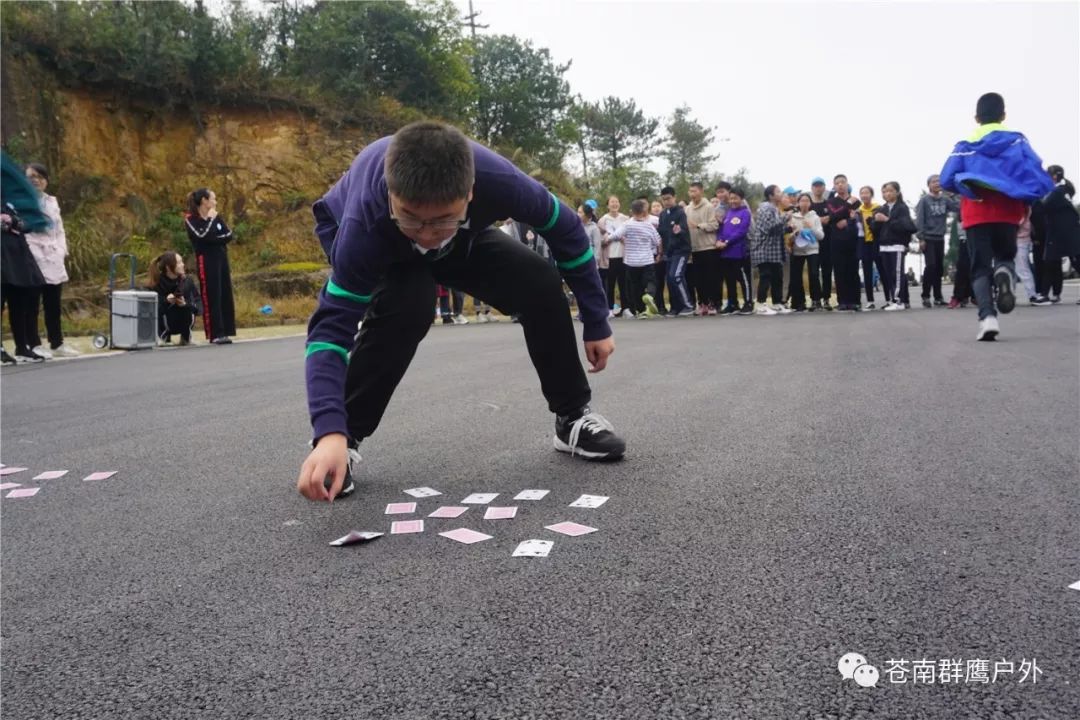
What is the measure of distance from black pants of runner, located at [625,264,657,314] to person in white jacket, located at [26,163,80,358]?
8022 millimetres

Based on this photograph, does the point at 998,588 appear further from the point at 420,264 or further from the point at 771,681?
the point at 420,264

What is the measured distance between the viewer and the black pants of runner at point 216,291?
10.9m

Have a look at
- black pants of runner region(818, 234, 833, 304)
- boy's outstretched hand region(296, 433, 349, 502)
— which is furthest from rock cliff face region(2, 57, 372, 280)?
boy's outstretched hand region(296, 433, 349, 502)

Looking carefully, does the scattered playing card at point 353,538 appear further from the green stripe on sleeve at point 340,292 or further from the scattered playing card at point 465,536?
the green stripe on sleeve at point 340,292

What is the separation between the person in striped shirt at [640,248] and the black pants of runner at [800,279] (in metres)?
2.18

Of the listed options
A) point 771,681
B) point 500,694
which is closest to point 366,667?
point 500,694

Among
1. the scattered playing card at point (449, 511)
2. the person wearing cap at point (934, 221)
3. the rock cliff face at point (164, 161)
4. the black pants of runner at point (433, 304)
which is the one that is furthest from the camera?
the rock cliff face at point (164, 161)

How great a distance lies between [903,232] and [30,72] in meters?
20.1

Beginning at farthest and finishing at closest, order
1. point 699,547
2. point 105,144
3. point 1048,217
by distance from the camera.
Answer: point 105,144
point 1048,217
point 699,547

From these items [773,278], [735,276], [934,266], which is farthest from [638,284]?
[934,266]

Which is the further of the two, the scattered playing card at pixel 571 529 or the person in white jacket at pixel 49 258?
the person in white jacket at pixel 49 258

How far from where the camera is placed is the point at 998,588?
175cm

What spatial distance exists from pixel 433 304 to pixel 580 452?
79cm

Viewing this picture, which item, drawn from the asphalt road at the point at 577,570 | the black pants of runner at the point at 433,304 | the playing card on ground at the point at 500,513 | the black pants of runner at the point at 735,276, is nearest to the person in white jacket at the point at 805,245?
the black pants of runner at the point at 735,276
